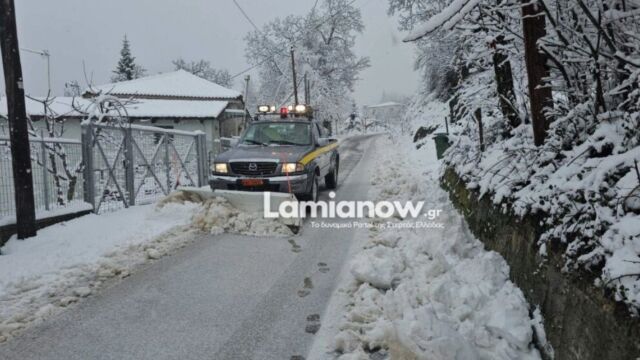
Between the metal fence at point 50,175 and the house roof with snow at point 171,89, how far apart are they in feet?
71.8

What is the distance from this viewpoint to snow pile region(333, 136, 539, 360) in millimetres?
2672

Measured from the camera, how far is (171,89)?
30078 mm

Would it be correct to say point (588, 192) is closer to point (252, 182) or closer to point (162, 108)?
point (252, 182)

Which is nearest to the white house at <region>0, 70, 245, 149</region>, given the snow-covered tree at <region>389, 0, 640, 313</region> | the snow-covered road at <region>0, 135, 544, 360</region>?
the snow-covered road at <region>0, 135, 544, 360</region>

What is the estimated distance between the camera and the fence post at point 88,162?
788cm

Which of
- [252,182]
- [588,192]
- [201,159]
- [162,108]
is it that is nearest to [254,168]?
[252,182]

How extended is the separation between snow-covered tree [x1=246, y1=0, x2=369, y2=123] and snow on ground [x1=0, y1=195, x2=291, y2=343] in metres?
34.8

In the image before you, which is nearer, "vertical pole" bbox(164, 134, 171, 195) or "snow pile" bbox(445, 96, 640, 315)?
"snow pile" bbox(445, 96, 640, 315)

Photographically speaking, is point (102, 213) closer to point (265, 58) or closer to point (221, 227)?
point (221, 227)

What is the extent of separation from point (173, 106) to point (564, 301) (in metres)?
27.0

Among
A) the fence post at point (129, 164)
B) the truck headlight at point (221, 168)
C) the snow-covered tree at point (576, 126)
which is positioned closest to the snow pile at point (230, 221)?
the truck headlight at point (221, 168)

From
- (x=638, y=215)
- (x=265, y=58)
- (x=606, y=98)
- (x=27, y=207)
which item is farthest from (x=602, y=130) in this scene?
(x=265, y=58)

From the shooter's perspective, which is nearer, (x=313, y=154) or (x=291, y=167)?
(x=291, y=167)

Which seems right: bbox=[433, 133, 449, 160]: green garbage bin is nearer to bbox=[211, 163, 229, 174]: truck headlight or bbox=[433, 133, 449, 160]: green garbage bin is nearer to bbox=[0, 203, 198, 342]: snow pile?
bbox=[211, 163, 229, 174]: truck headlight
